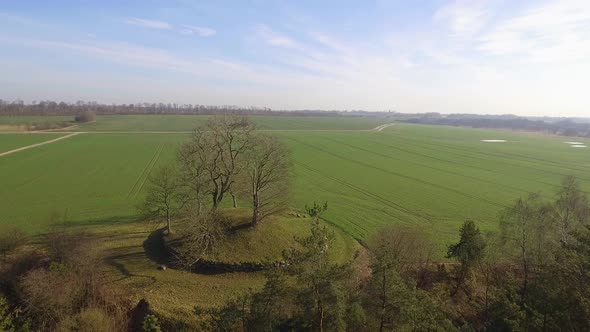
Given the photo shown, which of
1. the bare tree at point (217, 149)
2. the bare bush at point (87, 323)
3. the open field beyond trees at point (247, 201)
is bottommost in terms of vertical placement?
the open field beyond trees at point (247, 201)

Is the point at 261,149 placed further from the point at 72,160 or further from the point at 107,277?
the point at 72,160

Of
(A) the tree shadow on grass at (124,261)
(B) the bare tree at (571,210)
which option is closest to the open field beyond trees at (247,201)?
(A) the tree shadow on grass at (124,261)

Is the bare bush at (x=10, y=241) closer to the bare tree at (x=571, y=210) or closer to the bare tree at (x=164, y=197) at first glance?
the bare tree at (x=164, y=197)

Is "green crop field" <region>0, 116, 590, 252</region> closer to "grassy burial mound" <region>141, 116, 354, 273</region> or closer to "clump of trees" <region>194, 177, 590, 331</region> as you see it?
"grassy burial mound" <region>141, 116, 354, 273</region>

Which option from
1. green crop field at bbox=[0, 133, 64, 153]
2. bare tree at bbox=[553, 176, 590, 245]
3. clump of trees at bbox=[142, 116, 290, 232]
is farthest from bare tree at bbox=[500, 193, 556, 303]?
green crop field at bbox=[0, 133, 64, 153]

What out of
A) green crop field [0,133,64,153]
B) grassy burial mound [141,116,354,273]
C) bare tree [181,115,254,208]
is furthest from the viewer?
green crop field [0,133,64,153]

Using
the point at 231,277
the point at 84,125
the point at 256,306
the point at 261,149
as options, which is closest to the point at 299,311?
the point at 256,306

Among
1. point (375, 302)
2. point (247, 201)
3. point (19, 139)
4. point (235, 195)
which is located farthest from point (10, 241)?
point (19, 139)
